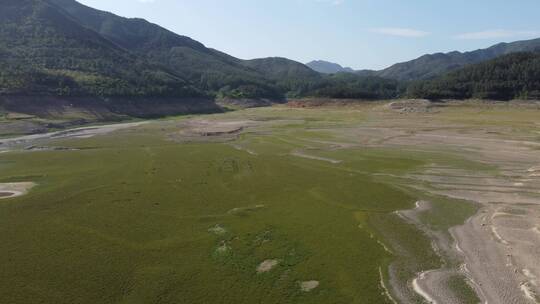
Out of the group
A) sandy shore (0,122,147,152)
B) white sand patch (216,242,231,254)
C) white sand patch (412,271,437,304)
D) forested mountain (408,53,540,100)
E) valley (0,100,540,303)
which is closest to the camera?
white sand patch (412,271,437,304)

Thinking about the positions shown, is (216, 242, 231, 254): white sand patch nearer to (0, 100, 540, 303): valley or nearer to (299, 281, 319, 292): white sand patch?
(0, 100, 540, 303): valley

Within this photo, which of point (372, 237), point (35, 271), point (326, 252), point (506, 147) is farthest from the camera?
point (506, 147)

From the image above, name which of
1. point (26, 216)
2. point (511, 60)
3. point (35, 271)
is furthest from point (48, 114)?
point (511, 60)

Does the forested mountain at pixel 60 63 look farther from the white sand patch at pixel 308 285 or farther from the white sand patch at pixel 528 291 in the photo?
the white sand patch at pixel 528 291

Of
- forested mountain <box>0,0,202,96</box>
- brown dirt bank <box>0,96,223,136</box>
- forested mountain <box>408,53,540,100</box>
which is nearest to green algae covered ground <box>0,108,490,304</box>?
brown dirt bank <box>0,96,223,136</box>

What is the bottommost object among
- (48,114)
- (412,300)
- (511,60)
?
(412,300)

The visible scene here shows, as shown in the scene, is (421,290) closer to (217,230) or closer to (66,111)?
(217,230)

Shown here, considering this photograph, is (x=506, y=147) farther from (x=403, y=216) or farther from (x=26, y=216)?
(x=26, y=216)

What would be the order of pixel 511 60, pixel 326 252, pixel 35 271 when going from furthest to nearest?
pixel 511 60 < pixel 326 252 < pixel 35 271
